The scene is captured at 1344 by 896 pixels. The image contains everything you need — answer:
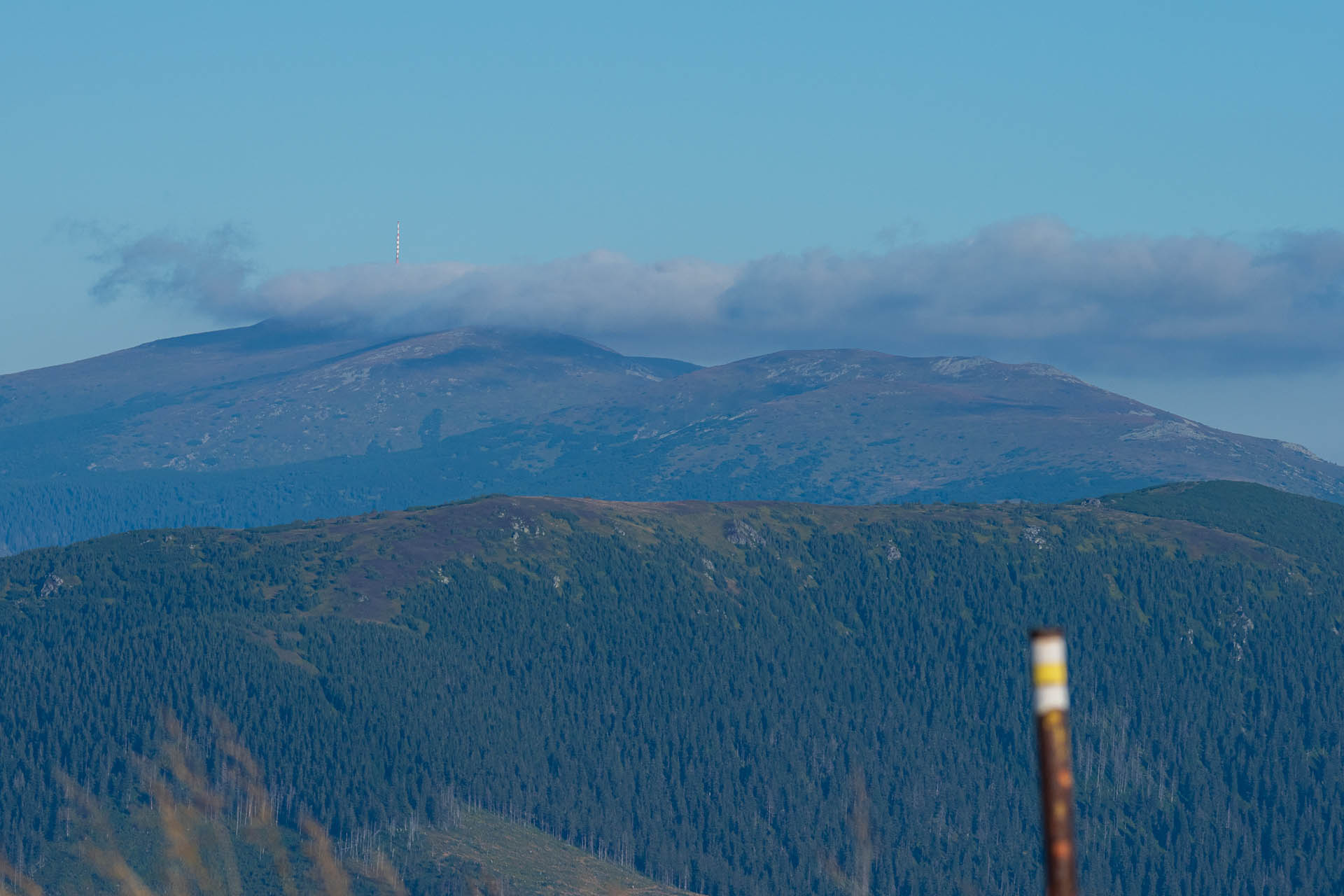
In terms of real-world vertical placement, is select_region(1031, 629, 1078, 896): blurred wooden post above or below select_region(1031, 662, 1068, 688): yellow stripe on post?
below

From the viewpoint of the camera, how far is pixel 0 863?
35.9 metres

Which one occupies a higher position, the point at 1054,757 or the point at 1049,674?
the point at 1049,674

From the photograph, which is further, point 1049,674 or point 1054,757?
point 1054,757

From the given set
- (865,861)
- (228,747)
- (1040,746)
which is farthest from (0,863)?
(1040,746)

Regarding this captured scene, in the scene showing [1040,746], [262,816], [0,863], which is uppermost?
[1040,746]

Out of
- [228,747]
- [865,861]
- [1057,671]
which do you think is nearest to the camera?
[1057,671]

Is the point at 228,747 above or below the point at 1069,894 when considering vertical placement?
below

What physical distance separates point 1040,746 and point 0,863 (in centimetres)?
2658

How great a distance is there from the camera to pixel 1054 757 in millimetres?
15492

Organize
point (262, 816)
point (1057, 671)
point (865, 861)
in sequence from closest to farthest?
point (1057, 671) → point (865, 861) → point (262, 816)

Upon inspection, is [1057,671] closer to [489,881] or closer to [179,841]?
[179,841]

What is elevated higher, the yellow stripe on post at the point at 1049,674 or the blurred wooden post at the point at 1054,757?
the yellow stripe on post at the point at 1049,674

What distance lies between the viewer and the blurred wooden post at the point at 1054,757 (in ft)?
49.8

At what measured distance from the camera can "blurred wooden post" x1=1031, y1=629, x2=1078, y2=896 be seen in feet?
49.8
